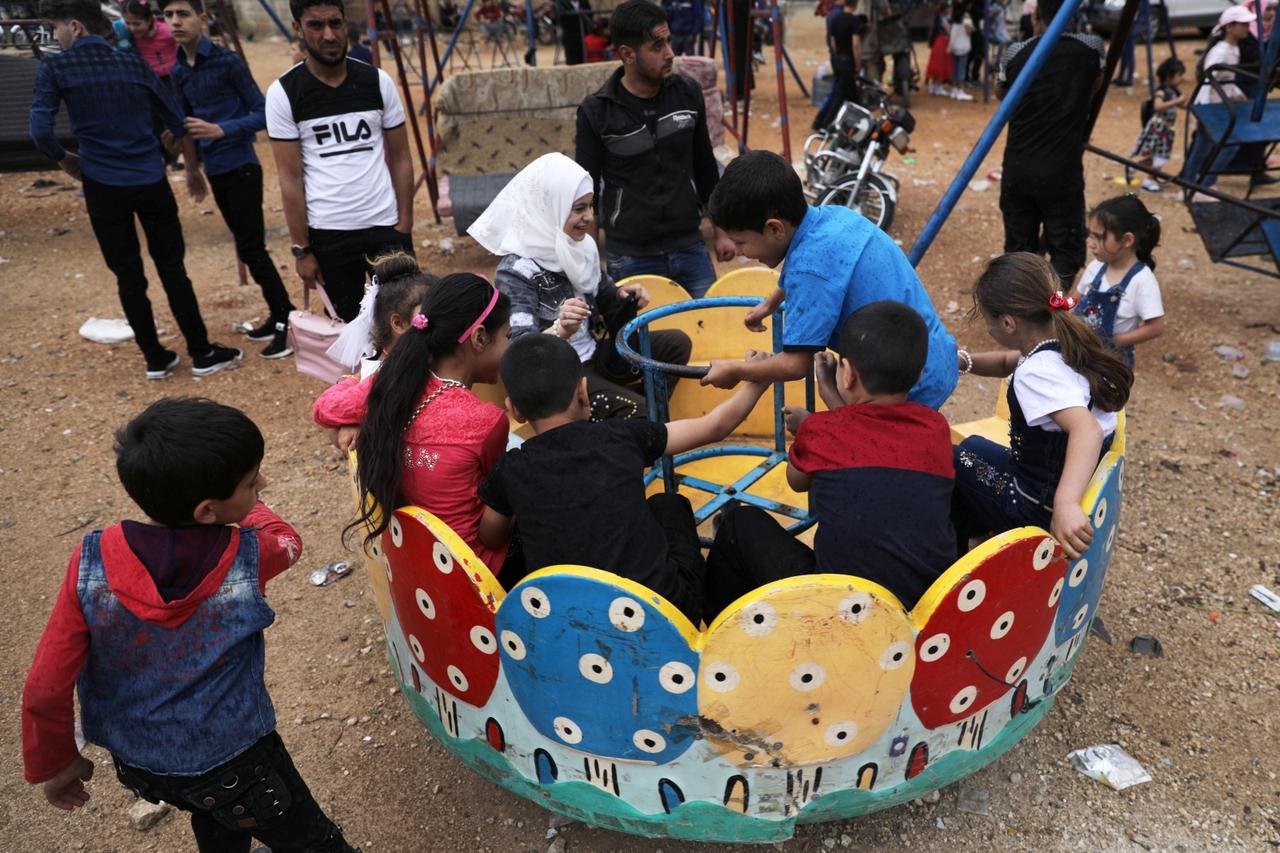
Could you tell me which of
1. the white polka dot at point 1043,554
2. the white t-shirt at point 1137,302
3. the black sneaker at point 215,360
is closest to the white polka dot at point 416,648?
the white polka dot at point 1043,554

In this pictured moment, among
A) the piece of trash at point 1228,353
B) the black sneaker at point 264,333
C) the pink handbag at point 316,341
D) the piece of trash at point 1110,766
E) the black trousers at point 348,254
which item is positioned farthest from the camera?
the black sneaker at point 264,333

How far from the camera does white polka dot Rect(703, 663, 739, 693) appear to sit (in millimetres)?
1751

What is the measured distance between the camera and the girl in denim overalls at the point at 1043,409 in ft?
6.61

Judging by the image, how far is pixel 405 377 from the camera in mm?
2127

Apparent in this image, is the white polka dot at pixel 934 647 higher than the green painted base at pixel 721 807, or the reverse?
the white polka dot at pixel 934 647

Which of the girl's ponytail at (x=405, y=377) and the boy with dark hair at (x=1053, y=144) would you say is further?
the boy with dark hair at (x=1053, y=144)

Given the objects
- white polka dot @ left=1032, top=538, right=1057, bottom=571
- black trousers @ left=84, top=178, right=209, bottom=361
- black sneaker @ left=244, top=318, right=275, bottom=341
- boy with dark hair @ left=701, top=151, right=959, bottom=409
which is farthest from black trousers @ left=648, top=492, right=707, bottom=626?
black sneaker @ left=244, top=318, right=275, bottom=341

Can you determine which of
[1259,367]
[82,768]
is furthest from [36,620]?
[1259,367]

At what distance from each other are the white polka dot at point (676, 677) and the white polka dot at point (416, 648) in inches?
28.1

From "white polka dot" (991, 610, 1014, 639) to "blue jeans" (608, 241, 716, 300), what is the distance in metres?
2.26

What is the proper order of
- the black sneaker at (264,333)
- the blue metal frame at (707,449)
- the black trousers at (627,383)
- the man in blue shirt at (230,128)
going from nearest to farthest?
the blue metal frame at (707,449), the black trousers at (627,383), the man in blue shirt at (230,128), the black sneaker at (264,333)

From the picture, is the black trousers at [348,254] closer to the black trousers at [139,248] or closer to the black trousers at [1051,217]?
the black trousers at [139,248]

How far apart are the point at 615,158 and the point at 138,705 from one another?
9.07 feet

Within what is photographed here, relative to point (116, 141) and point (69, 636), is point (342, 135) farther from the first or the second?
point (69, 636)
